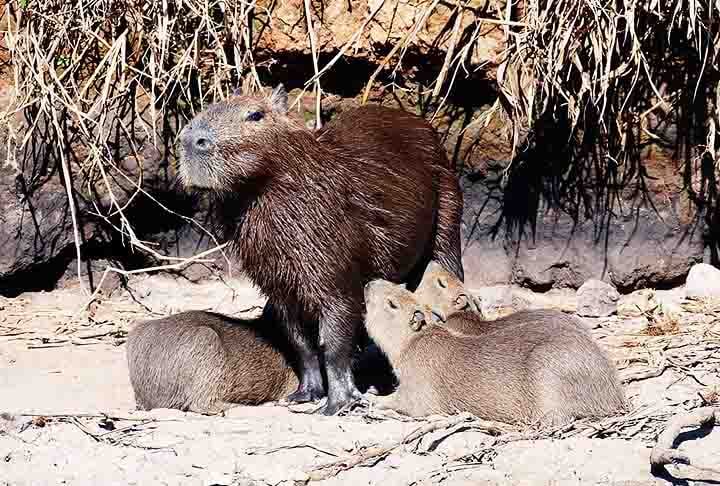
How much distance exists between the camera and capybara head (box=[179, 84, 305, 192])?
5.27 meters

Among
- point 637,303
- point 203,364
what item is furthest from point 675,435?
point 637,303

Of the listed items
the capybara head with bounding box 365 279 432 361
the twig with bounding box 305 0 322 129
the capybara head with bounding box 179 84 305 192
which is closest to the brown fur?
the capybara head with bounding box 365 279 432 361

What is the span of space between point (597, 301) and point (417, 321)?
161 centimetres

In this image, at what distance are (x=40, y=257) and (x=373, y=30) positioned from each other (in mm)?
2231

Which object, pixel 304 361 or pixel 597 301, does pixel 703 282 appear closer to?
pixel 597 301

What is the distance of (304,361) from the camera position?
5.72 metres

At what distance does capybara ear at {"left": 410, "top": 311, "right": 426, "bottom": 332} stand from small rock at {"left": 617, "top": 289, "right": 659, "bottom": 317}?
167cm

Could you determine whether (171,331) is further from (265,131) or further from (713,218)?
(713,218)

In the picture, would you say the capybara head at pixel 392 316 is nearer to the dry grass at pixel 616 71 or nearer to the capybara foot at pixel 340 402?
the capybara foot at pixel 340 402

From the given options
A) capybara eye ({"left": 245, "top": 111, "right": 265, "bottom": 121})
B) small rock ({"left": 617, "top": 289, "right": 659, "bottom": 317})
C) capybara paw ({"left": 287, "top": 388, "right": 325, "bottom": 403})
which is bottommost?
capybara paw ({"left": 287, "top": 388, "right": 325, "bottom": 403})

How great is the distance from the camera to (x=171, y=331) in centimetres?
552

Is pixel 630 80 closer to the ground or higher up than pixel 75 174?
higher up

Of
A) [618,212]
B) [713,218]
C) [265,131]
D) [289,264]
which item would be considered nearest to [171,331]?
[289,264]

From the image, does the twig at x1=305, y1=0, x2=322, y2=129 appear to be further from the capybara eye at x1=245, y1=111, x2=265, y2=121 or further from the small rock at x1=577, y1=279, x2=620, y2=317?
the small rock at x1=577, y1=279, x2=620, y2=317
